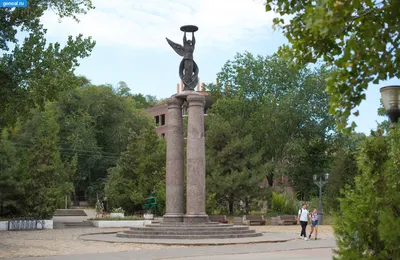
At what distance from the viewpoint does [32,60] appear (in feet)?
67.8

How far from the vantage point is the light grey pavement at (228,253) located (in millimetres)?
15383

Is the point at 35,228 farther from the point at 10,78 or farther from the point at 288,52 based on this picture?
the point at 288,52

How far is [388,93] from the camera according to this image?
A: 31.6ft

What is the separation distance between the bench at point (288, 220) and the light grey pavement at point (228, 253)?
19.7 meters

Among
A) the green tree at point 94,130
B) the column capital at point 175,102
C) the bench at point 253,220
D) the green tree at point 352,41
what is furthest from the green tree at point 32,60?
the green tree at point 94,130

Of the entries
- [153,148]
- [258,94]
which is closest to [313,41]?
[153,148]

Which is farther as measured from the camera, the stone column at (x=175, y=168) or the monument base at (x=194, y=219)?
the stone column at (x=175, y=168)

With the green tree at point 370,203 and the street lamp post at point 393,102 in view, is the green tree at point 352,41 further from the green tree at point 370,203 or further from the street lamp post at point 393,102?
the street lamp post at point 393,102

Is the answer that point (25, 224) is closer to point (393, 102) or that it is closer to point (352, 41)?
point (393, 102)

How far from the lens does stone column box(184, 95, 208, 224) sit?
2462 cm

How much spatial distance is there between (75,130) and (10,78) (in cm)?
4258

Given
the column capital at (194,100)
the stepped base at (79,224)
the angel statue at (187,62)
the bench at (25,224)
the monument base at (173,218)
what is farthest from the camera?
the stepped base at (79,224)

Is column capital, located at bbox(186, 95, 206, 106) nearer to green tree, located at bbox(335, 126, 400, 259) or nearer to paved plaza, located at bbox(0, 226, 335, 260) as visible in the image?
paved plaza, located at bbox(0, 226, 335, 260)

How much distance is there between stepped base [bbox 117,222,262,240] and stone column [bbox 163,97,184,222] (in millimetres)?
1099
